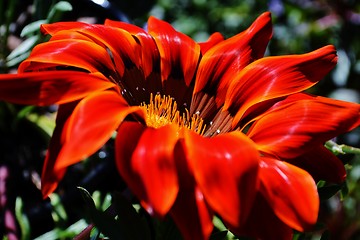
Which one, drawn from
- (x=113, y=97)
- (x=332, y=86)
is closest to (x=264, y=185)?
(x=113, y=97)

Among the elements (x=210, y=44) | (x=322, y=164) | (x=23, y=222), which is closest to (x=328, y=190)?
(x=322, y=164)

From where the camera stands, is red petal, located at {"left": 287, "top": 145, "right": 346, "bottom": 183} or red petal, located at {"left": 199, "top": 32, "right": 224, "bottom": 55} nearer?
red petal, located at {"left": 287, "top": 145, "right": 346, "bottom": 183}

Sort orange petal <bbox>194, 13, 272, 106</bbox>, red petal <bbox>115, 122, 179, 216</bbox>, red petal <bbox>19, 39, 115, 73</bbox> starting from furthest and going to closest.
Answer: orange petal <bbox>194, 13, 272, 106</bbox> < red petal <bbox>19, 39, 115, 73</bbox> < red petal <bbox>115, 122, 179, 216</bbox>

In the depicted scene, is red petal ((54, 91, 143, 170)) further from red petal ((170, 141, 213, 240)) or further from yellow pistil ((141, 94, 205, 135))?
yellow pistil ((141, 94, 205, 135))

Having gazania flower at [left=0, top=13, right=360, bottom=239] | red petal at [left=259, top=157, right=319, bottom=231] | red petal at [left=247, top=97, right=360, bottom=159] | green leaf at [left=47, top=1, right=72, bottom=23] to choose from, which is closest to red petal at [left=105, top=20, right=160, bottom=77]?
gazania flower at [left=0, top=13, right=360, bottom=239]

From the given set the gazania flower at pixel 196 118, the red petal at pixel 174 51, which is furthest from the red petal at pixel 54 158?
the red petal at pixel 174 51

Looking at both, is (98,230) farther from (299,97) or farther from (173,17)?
(173,17)

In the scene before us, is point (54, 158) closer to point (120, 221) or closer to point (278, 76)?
point (120, 221)
